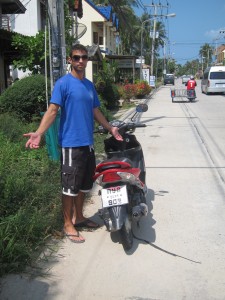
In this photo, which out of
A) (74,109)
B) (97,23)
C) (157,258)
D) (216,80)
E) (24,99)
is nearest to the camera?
(157,258)

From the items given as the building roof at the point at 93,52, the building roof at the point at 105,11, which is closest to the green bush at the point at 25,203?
the building roof at the point at 93,52

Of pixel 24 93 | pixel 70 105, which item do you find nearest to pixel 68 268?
→ pixel 70 105

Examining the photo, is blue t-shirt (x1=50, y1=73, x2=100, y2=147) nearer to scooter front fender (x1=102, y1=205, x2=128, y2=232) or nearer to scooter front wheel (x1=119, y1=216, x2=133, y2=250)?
scooter front fender (x1=102, y1=205, x2=128, y2=232)

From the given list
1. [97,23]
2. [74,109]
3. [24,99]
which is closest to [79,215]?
[74,109]

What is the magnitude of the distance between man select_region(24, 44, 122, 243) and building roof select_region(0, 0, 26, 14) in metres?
12.7

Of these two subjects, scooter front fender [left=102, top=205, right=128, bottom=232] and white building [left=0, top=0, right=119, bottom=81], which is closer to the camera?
scooter front fender [left=102, top=205, right=128, bottom=232]

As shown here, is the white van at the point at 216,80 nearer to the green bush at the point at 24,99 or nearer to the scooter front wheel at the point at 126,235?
the green bush at the point at 24,99

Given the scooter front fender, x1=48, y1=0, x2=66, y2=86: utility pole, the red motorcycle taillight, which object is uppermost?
x1=48, y1=0, x2=66, y2=86: utility pole

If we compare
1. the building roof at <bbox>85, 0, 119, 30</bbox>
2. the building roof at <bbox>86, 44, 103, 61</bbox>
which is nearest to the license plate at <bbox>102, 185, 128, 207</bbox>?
the building roof at <bbox>86, 44, 103, 61</bbox>

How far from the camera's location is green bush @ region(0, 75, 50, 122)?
30.8 ft

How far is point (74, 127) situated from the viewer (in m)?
3.83

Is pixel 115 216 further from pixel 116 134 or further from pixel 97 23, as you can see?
pixel 97 23

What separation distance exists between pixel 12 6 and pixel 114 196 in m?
14.8

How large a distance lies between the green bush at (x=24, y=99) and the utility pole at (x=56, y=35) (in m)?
2.57
